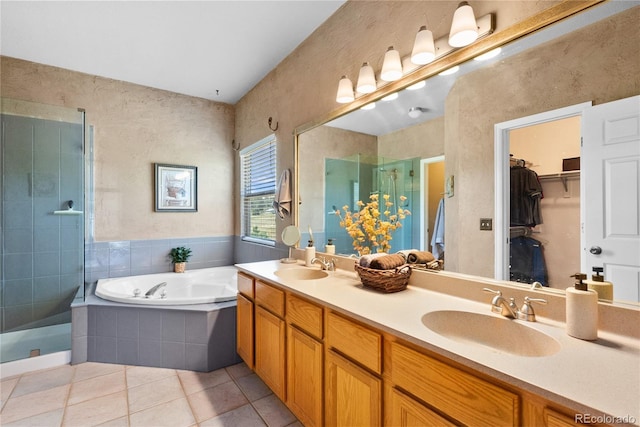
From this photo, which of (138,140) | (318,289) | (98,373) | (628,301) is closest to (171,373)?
(98,373)

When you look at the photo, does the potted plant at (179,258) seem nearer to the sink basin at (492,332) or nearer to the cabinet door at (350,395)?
the cabinet door at (350,395)

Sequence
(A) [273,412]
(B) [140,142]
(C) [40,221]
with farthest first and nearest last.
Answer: (B) [140,142] < (C) [40,221] < (A) [273,412]

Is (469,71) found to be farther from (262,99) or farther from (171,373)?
(171,373)

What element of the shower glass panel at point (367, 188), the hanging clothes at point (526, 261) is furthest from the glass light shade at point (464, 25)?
the hanging clothes at point (526, 261)

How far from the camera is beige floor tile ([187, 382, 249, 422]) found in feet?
5.98

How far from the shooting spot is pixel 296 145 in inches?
103

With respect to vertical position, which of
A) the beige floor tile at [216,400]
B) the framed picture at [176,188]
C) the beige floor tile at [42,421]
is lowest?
the beige floor tile at [216,400]

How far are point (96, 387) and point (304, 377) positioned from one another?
165 cm

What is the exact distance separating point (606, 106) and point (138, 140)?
381cm

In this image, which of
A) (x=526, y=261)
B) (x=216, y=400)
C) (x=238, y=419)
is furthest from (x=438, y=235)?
(x=216, y=400)

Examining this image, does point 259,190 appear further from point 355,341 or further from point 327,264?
point 355,341

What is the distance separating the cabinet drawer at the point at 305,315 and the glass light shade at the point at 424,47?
4.35ft

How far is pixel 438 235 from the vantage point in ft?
4.82

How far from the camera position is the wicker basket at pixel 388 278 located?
142 centimetres
